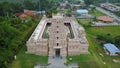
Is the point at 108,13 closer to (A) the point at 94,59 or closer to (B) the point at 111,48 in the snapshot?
(B) the point at 111,48

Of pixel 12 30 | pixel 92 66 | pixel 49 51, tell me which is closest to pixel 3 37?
pixel 12 30

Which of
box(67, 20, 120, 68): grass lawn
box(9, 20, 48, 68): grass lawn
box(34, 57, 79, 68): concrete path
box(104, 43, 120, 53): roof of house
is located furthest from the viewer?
box(104, 43, 120, 53): roof of house

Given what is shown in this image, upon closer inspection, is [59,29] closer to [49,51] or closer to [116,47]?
[49,51]

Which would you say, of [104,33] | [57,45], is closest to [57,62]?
[57,45]

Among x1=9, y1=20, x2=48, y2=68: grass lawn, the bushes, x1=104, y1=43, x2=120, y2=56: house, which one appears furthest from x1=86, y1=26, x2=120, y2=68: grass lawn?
the bushes

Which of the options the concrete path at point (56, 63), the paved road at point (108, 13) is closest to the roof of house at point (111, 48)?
the concrete path at point (56, 63)

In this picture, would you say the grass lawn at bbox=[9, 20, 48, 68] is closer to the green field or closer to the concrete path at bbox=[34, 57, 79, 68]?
the concrete path at bbox=[34, 57, 79, 68]
